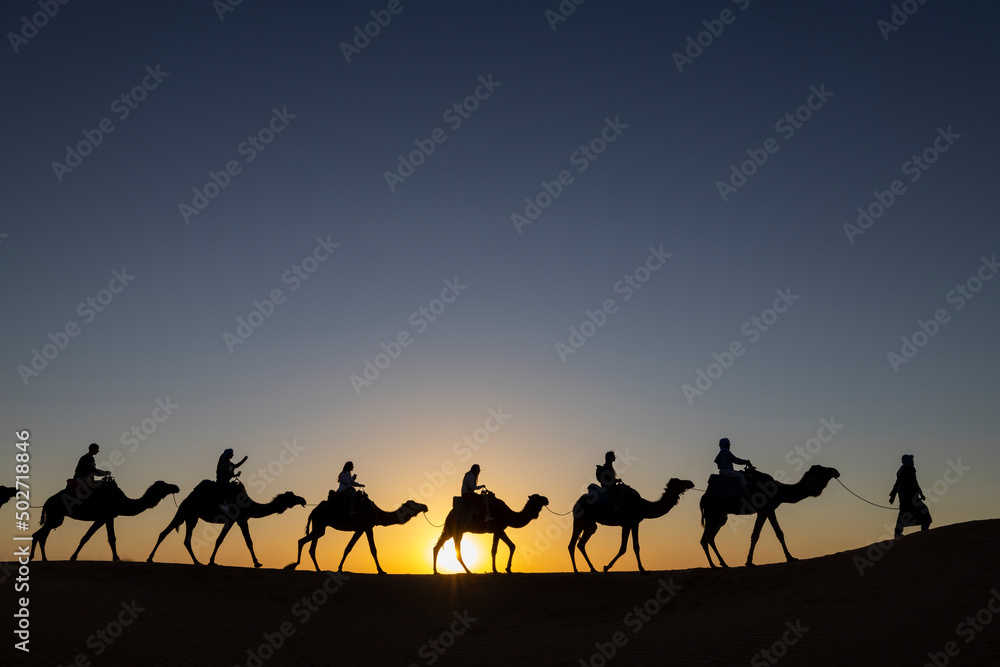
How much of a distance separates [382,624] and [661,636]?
5.94 m

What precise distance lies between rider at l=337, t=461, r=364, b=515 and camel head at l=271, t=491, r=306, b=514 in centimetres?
196

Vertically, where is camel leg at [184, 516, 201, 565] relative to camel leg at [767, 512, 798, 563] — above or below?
above

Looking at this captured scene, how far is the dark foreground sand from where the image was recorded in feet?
43.2

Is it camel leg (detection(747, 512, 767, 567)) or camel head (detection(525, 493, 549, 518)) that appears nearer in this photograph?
camel leg (detection(747, 512, 767, 567))

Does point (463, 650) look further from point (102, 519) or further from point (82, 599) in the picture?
point (102, 519)

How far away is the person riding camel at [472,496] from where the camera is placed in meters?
22.1

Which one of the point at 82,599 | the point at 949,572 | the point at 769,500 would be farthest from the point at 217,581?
the point at 949,572

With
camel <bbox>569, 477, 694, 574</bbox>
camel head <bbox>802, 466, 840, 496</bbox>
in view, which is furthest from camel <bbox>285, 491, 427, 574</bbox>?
camel head <bbox>802, 466, 840, 496</bbox>

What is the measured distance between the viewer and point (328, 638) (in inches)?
641

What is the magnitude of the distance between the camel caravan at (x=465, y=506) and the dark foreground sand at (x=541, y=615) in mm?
1172

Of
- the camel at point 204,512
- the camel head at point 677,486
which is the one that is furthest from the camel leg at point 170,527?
the camel head at point 677,486

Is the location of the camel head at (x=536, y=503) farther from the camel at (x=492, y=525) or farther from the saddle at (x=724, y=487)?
the saddle at (x=724, y=487)

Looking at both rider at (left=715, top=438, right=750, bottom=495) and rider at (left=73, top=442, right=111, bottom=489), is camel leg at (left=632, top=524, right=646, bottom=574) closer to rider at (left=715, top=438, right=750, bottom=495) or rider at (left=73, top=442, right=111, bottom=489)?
rider at (left=715, top=438, right=750, bottom=495)

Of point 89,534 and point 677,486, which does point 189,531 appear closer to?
point 89,534
